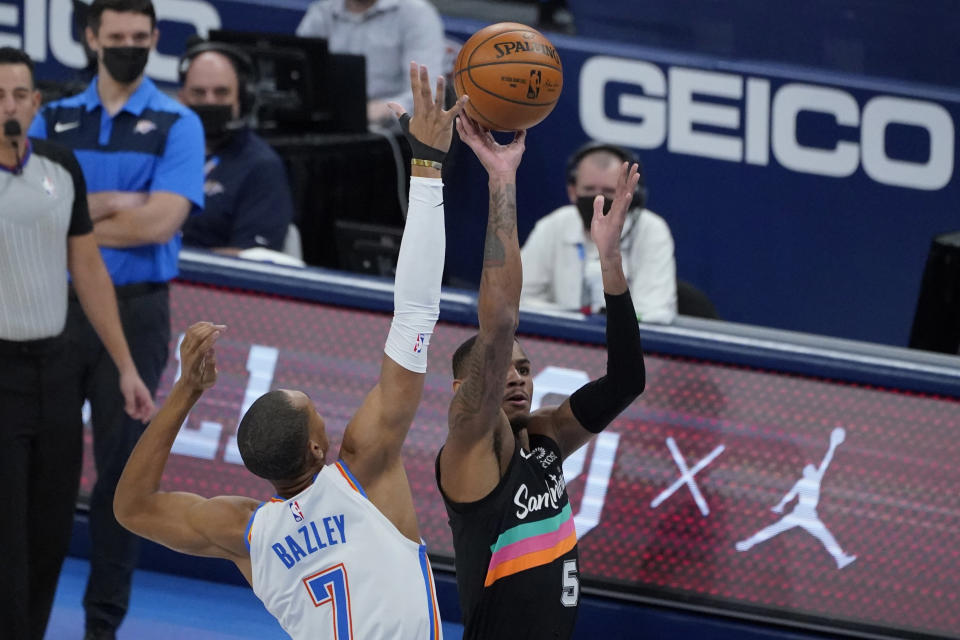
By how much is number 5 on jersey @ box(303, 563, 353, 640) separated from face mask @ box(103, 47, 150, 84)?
108 inches

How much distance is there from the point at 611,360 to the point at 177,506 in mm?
1275

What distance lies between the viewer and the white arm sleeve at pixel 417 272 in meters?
3.38

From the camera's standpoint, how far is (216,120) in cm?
732

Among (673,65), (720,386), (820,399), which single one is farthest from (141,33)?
(673,65)

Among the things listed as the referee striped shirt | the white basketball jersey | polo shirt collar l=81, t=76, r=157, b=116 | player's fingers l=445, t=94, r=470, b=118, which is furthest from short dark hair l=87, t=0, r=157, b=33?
the white basketball jersey

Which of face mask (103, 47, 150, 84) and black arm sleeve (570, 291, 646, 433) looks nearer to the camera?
black arm sleeve (570, 291, 646, 433)

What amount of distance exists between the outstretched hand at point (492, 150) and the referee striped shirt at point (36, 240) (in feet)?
5.75

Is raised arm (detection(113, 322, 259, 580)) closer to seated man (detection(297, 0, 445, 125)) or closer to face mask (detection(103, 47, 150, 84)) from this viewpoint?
face mask (detection(103, 47, 150, 84))

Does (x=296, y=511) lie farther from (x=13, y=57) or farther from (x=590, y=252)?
(x=590, y=252)

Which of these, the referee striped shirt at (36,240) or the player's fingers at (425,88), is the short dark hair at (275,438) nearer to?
the player's fingers at (425,88)

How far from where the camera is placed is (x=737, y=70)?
9.16 meters

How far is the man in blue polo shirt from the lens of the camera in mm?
5309

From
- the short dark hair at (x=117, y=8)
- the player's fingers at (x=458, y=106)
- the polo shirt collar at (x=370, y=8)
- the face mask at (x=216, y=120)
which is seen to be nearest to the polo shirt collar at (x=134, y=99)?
the short dark hair at (x=117, y=8)

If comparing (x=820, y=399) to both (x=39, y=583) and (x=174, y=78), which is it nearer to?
(x=39, y=583)
